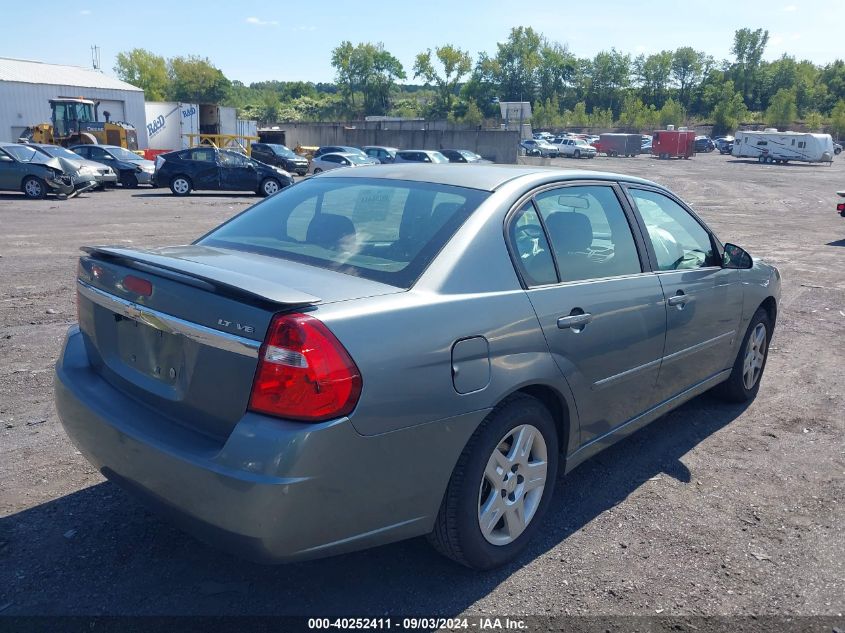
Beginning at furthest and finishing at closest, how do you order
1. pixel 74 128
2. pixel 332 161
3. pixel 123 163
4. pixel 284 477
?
pixel 74 128, pixel 332 161, pixel 123 163, pixel 284 477

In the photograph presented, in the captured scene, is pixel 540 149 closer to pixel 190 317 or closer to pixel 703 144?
pixel 703 144

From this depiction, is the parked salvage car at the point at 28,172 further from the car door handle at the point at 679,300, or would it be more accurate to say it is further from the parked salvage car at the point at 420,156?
the car door handle at the point at 679,300

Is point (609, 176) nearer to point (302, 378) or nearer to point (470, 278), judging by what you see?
point (470, 278)

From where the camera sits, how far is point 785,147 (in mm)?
61906

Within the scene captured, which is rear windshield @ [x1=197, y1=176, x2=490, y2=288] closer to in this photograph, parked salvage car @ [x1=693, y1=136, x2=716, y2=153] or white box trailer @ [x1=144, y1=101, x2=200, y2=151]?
white box trailer @ [x1=144, y1=101, x2=200, y2=151]

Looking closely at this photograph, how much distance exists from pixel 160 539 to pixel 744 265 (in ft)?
13.3

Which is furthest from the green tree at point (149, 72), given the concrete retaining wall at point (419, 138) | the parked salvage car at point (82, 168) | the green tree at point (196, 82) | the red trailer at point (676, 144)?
the parked salvage car at point (82, 168)

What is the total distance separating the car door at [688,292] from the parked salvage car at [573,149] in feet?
208

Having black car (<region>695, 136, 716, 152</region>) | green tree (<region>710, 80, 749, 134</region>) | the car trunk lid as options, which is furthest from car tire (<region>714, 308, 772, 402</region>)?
green tree (<region>710, 80, 749, 134</region>)

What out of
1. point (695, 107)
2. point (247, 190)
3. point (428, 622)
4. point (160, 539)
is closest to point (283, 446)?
point (428, 622)

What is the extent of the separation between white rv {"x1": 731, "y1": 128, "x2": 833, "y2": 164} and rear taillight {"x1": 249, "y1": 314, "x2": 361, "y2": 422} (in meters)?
67.9

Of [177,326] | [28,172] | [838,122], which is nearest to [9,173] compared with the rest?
[28,172]

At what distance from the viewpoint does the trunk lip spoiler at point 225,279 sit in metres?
2.50

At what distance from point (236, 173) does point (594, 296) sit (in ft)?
67.8
